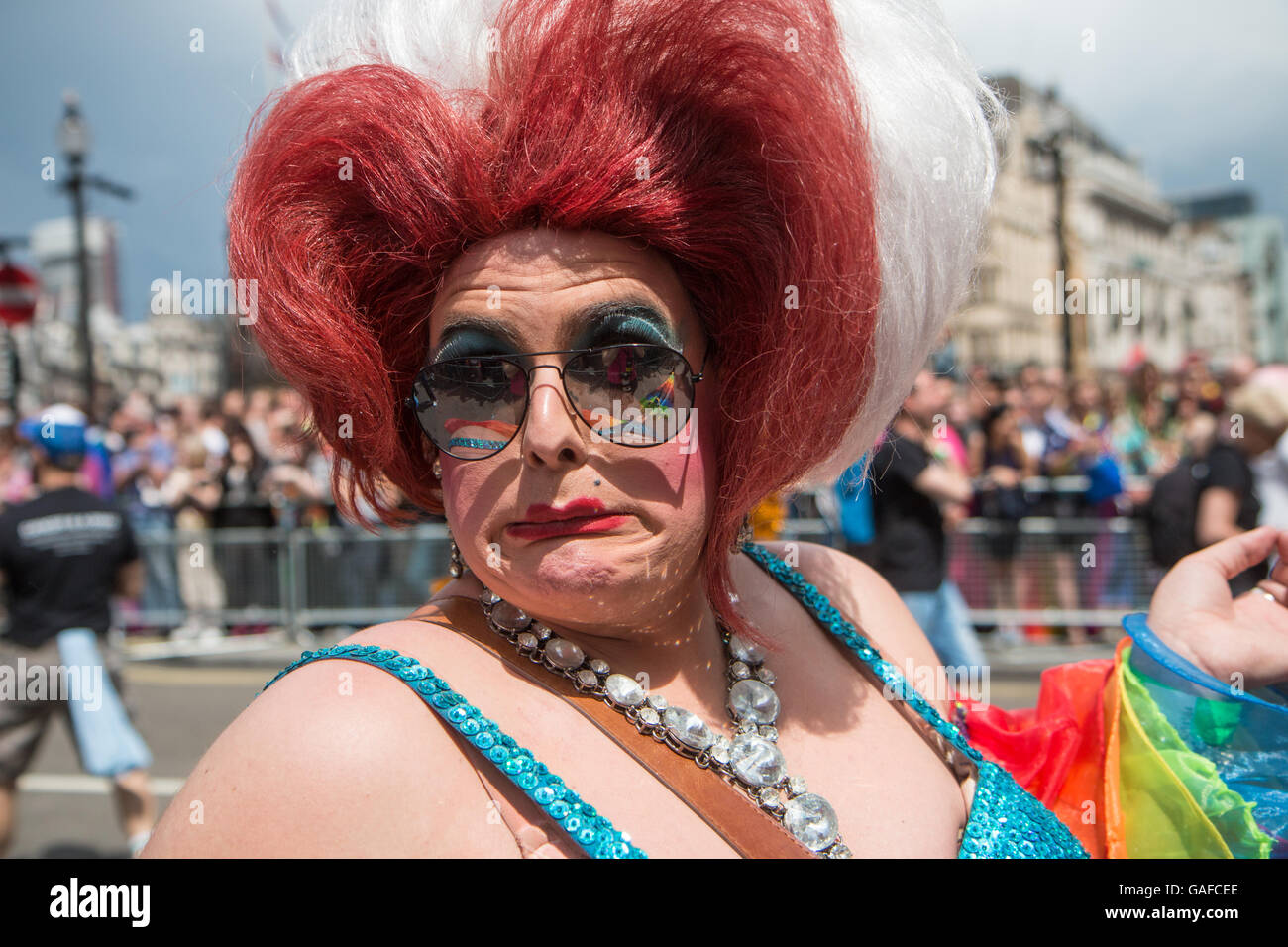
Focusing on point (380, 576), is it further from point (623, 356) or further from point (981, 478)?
point (623, 356)

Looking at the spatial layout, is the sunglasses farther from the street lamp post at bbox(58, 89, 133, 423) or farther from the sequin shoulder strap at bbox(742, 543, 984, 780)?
the street lamp post at bbox(58, 89, 133, 423)

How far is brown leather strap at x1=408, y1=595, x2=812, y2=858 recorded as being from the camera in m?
1.26

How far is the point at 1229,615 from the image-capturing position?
1.66 meters

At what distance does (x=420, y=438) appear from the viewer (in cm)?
158

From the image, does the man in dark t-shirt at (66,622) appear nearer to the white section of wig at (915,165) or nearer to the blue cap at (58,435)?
the blue cap at (58,435)

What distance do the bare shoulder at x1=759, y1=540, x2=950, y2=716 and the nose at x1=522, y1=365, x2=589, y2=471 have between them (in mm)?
773

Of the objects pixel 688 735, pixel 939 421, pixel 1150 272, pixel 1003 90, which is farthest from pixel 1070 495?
pixel 1150 272

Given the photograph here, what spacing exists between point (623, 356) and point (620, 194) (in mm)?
217

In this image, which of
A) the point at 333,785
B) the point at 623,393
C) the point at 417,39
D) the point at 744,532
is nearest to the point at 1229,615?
the point at 744,532

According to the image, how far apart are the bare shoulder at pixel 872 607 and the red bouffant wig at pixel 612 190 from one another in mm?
473

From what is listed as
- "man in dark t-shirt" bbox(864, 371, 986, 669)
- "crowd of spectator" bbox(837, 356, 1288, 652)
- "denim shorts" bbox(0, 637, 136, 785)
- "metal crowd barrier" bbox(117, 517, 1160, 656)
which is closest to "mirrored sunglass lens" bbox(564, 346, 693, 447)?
"crowd of spectator" bbox(837, 356, 1288, 652)

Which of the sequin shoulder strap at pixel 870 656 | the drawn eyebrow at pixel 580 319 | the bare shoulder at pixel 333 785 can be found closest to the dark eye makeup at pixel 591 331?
the drawn eyebrow at pixel 580 319

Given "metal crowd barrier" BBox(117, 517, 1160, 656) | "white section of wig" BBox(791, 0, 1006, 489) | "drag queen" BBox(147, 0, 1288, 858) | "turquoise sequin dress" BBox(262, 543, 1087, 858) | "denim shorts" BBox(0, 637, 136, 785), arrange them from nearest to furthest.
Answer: "turquoise sequin dress" BBox(262, 543, 1087, 858) < "drag queen" BBox(147, 0, 1288, 858) < "white section of wig" BBox(791, 0, 1006, 489) < "denim shorts" BBox(0, 637, 136, 785) < "metal crowd barrier" BBox(117, 517, 1160, 656)
